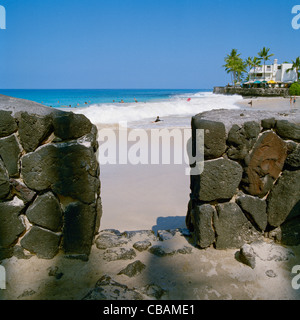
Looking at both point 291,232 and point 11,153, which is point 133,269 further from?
point 291,232

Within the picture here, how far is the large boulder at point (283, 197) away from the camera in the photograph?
2.85 meters

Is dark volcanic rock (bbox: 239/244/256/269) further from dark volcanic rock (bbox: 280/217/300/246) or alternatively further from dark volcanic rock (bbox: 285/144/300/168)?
dark volcanic rock (bbox: 285/144/300/168)

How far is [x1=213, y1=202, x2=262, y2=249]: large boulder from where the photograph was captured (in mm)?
2896

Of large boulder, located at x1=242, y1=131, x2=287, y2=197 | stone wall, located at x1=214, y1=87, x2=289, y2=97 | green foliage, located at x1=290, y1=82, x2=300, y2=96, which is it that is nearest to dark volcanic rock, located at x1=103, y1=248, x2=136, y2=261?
large boulder, located at x1=242, y1=131, x2=287, y2=197

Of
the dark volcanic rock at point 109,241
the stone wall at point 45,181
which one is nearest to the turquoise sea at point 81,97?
the dark volcanic rock at point 109,241

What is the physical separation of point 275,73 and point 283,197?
205 feet

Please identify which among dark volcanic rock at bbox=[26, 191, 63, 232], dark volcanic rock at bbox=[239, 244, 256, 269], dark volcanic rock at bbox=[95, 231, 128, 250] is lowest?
dark volcanic rock at bbox=[95, 231, 128, 250]

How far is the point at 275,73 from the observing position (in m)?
57.4

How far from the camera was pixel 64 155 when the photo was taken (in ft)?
8.64

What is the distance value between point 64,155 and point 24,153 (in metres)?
0.39

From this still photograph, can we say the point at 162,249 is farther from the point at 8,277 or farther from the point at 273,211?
the point at 8,277

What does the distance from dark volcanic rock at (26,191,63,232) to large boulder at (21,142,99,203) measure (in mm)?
96

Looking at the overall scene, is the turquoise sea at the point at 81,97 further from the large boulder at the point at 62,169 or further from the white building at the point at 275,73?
the large boulder at the point at 62,169
